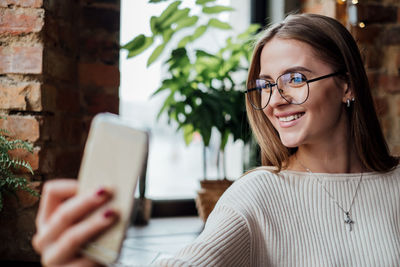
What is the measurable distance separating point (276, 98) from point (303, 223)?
1.11 ft

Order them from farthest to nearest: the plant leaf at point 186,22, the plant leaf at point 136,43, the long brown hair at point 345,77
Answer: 1. the plant leaf at point 186,22
2. the plant leaf at point 136,43
3. the long brown hair at point 345,77

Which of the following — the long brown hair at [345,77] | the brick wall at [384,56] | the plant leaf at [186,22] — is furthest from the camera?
the brick wall at [384,56]

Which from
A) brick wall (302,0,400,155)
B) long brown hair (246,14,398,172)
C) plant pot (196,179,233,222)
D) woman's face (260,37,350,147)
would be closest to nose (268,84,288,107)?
woman's face (260,37,350,147)

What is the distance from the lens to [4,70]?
1119 mm

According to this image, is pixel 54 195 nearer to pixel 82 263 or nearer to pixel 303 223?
pixel 82 263

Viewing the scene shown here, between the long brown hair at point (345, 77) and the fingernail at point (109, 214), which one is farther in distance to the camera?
the long brown hair at point (345, 77)

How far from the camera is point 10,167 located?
1095 millimetres

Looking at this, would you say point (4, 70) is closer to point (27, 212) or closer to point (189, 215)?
point (27, 212)

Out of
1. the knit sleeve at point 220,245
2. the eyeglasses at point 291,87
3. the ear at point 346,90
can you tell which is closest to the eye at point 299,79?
the eyeglasses at point 291,87

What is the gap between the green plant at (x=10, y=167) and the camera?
100 cm

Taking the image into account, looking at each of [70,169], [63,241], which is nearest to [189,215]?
[70,169]

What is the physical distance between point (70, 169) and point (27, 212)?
240 millimetres

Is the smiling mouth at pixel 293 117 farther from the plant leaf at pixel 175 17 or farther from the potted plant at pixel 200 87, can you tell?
the plant leaf at pixel 175 17

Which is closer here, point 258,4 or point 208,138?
point 208,138
